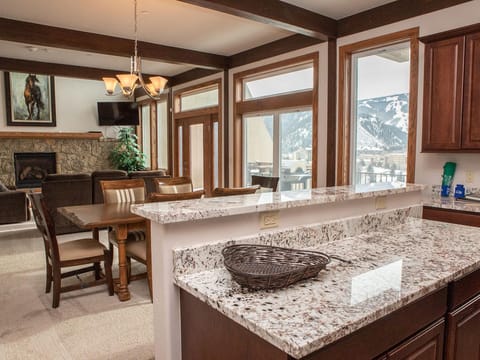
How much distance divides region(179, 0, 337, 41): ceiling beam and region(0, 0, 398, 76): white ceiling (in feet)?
0.30

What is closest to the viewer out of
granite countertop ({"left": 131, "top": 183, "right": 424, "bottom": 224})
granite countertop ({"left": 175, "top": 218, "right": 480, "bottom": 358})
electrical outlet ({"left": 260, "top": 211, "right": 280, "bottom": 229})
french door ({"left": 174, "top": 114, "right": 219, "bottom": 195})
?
granite countertop ({"left": 175, "top": 218, "right": 480, "bottom": 358})

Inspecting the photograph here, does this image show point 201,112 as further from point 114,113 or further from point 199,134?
point 114,113

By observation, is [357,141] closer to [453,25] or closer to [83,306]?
[453,25]

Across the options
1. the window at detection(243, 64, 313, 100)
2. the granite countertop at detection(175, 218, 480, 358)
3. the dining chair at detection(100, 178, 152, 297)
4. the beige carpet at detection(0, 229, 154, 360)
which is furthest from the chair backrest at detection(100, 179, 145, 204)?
the granite countertop at detection(175, 218, 480, 358)

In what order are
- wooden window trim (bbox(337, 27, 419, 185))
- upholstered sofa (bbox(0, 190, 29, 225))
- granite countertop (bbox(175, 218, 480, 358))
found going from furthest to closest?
upholstered sofa (bbox(0, 190, 29, 225)) < wooden window trim (bbox(337, 27, 419, 185)) < granite countertop (bbox(175, 218, 480, 358))

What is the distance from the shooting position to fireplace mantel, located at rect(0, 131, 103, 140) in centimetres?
841

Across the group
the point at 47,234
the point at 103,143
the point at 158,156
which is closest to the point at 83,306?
the point at 47,234

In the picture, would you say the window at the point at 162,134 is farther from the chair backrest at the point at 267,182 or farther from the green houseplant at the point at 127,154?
the chair backrest at the point at 267,182

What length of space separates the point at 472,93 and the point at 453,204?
960 mm

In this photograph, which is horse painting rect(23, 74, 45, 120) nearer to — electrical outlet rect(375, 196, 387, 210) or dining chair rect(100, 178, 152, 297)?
dining chair rect(100, 178, 152, 297)

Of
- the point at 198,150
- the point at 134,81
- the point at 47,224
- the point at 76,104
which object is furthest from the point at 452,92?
the point at 76,104

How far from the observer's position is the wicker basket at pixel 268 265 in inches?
46.8

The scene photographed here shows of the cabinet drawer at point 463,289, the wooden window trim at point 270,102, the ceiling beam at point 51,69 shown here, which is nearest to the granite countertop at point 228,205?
the cabinet drawer at point 463,289

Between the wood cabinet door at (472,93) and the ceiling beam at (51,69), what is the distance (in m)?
6.28
